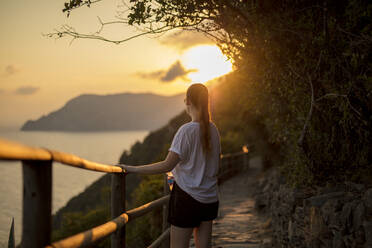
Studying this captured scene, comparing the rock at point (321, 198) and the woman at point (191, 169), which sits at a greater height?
the woman at point (191, 169)

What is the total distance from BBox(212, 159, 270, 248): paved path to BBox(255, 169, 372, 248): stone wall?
83cm

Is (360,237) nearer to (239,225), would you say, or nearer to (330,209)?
(330,209)

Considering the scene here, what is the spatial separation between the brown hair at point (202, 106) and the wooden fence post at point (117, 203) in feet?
2.24

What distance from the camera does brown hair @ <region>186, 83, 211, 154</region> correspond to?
280cm

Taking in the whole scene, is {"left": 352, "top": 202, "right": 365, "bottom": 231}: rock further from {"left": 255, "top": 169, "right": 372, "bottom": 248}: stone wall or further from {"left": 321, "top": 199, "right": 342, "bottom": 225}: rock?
{"left": 321, "top": 199, "right": 342, "bottom": 225}: rock

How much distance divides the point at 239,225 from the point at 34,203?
21.3ft

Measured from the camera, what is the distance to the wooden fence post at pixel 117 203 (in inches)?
113

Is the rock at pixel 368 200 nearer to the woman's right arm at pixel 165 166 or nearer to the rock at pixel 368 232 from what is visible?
the rock at pixel 368 232

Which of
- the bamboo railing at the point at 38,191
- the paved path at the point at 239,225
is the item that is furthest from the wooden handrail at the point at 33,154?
the paved path at the point at 239,225

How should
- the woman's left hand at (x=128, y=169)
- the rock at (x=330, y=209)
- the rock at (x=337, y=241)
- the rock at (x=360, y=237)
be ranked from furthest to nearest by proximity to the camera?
1. the rock at (x=330, y=209)
2. the rock at (x=337, y=241)
3. the rock at (x=360, y=237)
4. the woman's left hand at (x=128, y=169)

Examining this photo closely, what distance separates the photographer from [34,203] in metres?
1.61

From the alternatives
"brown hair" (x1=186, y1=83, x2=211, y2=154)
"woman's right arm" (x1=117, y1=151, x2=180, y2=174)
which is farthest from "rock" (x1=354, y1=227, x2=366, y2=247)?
"woman's right arm" (x1=117, y1=151, x2=180, y2=174)

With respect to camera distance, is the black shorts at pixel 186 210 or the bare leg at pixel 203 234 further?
the bare leg at pixel 203 234

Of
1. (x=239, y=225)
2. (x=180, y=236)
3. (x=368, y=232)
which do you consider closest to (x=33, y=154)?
(x=180, y=236)
